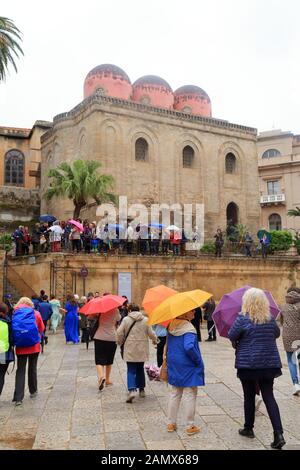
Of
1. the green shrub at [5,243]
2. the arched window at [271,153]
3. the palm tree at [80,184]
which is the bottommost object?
the green shrub at [5,243]

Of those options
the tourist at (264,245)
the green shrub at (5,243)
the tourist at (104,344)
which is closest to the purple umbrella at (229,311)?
the tourist at (104,344)

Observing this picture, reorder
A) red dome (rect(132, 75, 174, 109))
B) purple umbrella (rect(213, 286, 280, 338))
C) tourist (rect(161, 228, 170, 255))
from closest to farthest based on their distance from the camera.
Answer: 1. purple umbrella (rect(213, 286, 280, 338))
2. tourist (rect(161, 228, 170, 255))
3. red dome (rect(132, 75, 174, 109))

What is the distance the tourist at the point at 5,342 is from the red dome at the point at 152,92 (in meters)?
28.2

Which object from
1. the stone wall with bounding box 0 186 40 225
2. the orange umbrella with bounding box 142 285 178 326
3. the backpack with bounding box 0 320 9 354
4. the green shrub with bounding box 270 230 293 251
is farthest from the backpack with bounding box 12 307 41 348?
the stone wall with bounding box 0 186 40 225

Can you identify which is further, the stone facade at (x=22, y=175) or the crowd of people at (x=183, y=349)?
the stone facade at (x=22, y=175)

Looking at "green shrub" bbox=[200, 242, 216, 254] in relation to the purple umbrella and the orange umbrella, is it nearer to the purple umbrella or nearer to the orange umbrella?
the orange umbrella

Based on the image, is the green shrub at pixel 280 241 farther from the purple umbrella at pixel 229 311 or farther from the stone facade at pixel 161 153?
the purple umbrella at pixel 229 311

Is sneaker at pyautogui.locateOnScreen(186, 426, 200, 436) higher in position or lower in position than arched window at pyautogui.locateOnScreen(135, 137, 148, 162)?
lower

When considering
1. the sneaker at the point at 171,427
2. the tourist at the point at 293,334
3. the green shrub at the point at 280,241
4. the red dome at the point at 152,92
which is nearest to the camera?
the sneaker at the point at 171,427

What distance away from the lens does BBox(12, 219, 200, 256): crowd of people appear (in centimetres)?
1995

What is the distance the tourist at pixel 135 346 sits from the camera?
715 cm

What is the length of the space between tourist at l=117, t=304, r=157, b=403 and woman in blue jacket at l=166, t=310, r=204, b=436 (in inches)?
63.5

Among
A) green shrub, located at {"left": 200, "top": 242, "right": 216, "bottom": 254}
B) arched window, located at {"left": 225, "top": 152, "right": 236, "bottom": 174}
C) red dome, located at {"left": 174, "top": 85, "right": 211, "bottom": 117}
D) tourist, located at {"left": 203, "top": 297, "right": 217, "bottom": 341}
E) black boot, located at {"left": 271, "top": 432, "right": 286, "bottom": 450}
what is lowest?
tourist, located at {"left": 203, "top": 297, "right": 217, "bottom": 341}

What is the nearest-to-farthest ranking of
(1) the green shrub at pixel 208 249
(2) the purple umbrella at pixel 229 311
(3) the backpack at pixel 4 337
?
(2) the purple umbrella at pixel 229 311
(3) the backpack at pixel 4 337
(1) the green shrub at pixel 208 249
